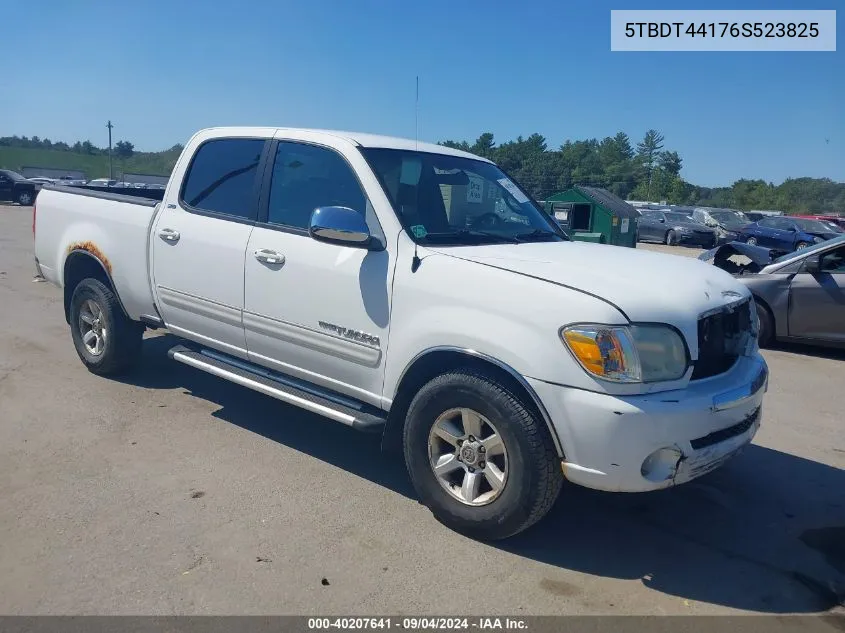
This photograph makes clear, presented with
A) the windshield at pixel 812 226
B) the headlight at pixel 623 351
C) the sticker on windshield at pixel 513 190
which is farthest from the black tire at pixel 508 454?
the windshield at pixel 812 226

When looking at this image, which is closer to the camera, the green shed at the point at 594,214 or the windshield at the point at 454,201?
the windshield at the point at 454,201

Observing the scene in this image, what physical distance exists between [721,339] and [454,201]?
68.2 inches

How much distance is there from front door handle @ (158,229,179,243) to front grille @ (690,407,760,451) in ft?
11.6

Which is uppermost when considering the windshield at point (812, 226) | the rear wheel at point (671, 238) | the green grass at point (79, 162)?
the green grass at point (79, 162)

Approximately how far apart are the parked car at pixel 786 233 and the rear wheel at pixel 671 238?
325 cm

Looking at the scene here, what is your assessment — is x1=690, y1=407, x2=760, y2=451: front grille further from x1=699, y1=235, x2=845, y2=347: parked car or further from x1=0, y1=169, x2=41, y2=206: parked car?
x1=0, y1=169, x2=41, y2=206: parked car

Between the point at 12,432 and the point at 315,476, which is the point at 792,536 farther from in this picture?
the point at 12,432

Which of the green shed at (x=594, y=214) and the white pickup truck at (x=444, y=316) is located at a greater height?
the green shed at (x=594, y=214)

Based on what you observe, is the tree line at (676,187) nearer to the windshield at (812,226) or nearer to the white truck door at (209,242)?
the windshield at (812,226)

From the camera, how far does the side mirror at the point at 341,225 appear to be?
12.3 feet

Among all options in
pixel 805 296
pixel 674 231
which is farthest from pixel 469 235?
pixel 674 231

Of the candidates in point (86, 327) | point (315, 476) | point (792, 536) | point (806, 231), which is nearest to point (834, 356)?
point (792, 536)

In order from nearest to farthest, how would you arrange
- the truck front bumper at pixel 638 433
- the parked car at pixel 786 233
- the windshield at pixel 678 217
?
the truck front bumper at pixel 638 433
the parked car at pixel 786 233
the windshield at pixel 678 217

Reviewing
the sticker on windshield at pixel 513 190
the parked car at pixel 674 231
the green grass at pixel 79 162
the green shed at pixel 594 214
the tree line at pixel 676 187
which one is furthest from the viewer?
the green grass at pixel 79 162
